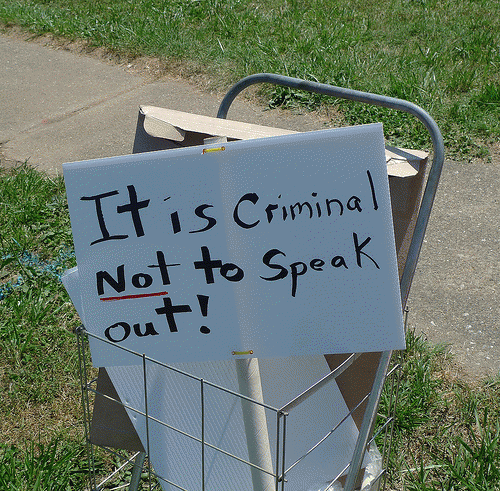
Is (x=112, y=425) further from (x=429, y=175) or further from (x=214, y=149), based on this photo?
(x=429, y=175)

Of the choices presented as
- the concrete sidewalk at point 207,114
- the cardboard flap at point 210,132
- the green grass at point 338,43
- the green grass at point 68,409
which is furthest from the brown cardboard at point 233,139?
the green grass at point 338,43

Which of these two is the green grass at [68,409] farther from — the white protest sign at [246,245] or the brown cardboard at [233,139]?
the white protest sign at [246,245]

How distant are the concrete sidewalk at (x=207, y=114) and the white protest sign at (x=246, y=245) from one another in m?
1.52

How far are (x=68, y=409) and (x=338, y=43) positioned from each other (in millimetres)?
3518

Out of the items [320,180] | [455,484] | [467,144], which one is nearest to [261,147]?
[320,180]

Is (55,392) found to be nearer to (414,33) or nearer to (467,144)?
(467,144)

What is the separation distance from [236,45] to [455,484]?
3814 millimetres

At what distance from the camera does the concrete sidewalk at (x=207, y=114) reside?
9.18 feet

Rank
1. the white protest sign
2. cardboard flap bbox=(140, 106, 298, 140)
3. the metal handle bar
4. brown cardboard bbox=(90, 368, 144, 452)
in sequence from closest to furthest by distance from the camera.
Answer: the white protest sign
the metal handle bar
cardboard flap bbox=(140, 106, 298, 140)
brown cardboard bbox=(90, 368, 144, 452)

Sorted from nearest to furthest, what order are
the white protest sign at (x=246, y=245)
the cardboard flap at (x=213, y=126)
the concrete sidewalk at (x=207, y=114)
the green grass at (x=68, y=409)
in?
the white protest sign at (x=246, y=245) < the cardboard flap at (x=213, y=126) < the green grass at (x=68, y=409) < the concrete sidewalk at (x=207, y=114)

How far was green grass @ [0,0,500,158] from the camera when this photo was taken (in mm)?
4137

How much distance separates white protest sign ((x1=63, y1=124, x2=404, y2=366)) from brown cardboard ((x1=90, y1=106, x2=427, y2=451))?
7.8 inches

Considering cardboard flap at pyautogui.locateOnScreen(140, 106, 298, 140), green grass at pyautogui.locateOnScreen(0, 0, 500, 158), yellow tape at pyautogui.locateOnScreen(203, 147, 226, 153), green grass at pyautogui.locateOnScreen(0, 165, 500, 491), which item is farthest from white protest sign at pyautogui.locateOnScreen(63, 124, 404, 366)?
green grass at pyautogui.locateOnScreen(0, 0, 500, 158)

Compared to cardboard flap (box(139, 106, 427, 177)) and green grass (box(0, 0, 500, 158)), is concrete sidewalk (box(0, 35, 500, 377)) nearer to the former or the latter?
green grass (box(0, 0, 500, 158))
